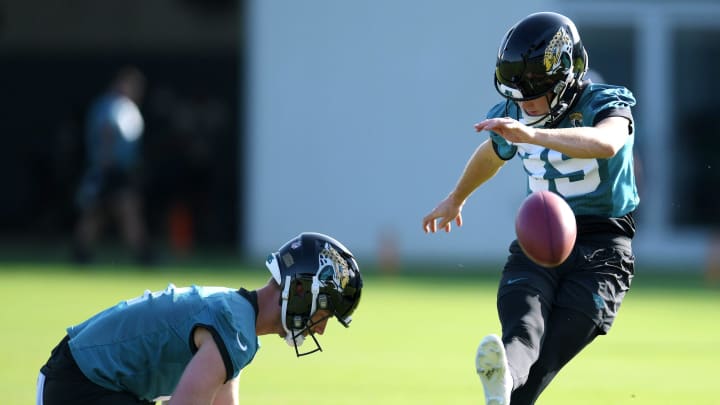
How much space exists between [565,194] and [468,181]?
66cm

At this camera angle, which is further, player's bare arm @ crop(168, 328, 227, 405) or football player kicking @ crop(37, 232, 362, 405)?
football player kicking @ crop(37, 232, 362, 405)

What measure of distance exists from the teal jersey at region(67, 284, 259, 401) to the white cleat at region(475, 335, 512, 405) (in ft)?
2.91

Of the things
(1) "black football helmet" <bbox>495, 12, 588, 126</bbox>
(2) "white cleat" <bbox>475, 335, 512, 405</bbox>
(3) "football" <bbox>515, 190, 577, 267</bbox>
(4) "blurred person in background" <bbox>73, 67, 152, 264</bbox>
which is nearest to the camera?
(2) "white cleat" <bbox>475, 335, 512, 405</bbox>

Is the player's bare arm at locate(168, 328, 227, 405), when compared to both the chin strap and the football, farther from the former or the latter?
the football

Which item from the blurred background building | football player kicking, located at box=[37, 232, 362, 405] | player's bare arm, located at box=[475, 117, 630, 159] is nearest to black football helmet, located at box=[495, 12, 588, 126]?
player's bare arm, located at box=[475, 117, 630, 159]

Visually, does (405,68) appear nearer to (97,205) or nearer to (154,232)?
(97,205)

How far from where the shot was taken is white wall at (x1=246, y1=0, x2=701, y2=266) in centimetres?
1950

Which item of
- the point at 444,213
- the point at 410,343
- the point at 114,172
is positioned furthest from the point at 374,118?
the point at 444,213

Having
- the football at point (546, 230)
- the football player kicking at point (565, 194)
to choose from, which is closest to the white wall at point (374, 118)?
the football player kicking at point (565, 194)

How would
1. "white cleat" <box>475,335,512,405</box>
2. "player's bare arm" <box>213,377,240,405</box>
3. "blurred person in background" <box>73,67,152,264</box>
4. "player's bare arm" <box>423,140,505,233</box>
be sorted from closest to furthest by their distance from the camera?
"white cleat" <box>475,335,512,405</box>
"player's bare arm" <box>213,377,240,405</box>
"player's bare arm" <box>423,140,505,233</box>
"blurred person in background" <box>73,67,152,264</box>

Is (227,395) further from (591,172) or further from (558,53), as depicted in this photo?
(558,53)

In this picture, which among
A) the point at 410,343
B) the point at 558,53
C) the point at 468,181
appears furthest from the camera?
the point at 410,343

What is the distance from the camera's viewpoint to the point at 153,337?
5.42 m

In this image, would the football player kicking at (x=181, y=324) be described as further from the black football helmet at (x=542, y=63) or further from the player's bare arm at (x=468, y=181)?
the player's bare arm at (x=468, y=181)
